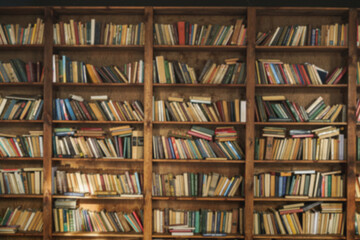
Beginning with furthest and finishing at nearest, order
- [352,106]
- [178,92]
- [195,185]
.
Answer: [178,92] → [195,185] → [352,106]

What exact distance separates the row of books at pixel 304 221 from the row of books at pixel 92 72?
203 centimetres

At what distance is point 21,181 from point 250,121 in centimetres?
258

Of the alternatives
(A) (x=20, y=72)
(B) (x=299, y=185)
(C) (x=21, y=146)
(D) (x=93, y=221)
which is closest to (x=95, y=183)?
(D) (x=93, y=221)

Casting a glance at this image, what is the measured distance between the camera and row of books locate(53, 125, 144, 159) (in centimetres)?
355

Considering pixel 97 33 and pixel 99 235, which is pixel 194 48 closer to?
pixel 97 33

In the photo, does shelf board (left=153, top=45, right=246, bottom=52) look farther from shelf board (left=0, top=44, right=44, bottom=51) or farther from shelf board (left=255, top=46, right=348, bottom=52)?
shelf board (left=0, top=44, right=44, bottom=51)

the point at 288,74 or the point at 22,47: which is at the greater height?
the point at 22,47

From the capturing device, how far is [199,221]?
352cm

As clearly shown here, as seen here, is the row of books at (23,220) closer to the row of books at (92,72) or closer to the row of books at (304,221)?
the row of books at (92,72)

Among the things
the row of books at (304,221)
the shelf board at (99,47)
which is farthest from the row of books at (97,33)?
the row of books at (304,221)

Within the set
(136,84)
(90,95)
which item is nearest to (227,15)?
(136,84)

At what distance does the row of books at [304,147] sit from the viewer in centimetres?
349

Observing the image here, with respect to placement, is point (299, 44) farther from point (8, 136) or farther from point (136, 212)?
point (8, 136)

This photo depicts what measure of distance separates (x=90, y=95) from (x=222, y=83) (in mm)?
1523
